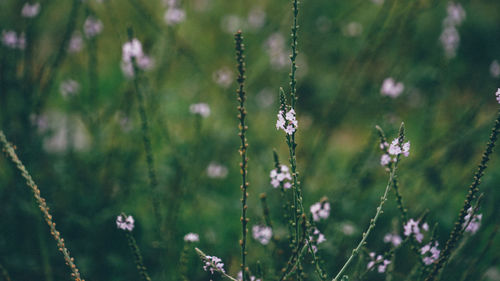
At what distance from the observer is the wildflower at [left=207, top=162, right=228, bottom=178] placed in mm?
3301

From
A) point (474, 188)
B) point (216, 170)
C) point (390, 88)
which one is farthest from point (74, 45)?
point (474, 188)

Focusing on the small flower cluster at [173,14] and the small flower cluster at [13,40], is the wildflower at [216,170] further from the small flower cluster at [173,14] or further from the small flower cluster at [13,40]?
the small flower cluster at [13,40]

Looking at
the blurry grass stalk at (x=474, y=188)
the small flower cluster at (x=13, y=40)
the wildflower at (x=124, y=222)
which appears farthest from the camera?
the small flower cluster at (x=13, y=40)

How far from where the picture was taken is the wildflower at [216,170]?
10.8ft

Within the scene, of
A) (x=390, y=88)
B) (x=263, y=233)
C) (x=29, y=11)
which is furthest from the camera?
(x=390, y=88)

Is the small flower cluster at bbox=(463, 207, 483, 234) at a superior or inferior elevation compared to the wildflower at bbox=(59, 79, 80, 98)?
inferior

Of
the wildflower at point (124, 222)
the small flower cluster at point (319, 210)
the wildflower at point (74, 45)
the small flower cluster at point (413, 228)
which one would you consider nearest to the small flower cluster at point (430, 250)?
the small flower cluster at point (413, 228)

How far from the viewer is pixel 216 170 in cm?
329

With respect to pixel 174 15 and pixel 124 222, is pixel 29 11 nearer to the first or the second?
pixel 174 15

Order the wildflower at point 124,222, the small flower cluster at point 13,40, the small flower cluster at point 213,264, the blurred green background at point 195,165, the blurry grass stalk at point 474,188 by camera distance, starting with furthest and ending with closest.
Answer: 1. the small flower cluster at point 13,40
2. the blurred green background at point 195,165
3. the wildflower at point 124,222
4. the small flower cluster at point 213,264
5. the blurry grass stalk at point 474,188

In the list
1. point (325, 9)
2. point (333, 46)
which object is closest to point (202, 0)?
point (325, 9)

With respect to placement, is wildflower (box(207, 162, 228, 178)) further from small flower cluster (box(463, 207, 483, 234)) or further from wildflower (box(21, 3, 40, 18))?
small flower cluster (box(463, 207, 483, 234))

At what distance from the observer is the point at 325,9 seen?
5.89 m

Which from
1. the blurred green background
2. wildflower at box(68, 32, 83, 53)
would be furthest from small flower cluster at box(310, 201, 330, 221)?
wildflower at box(68, 32, 83, 53)
